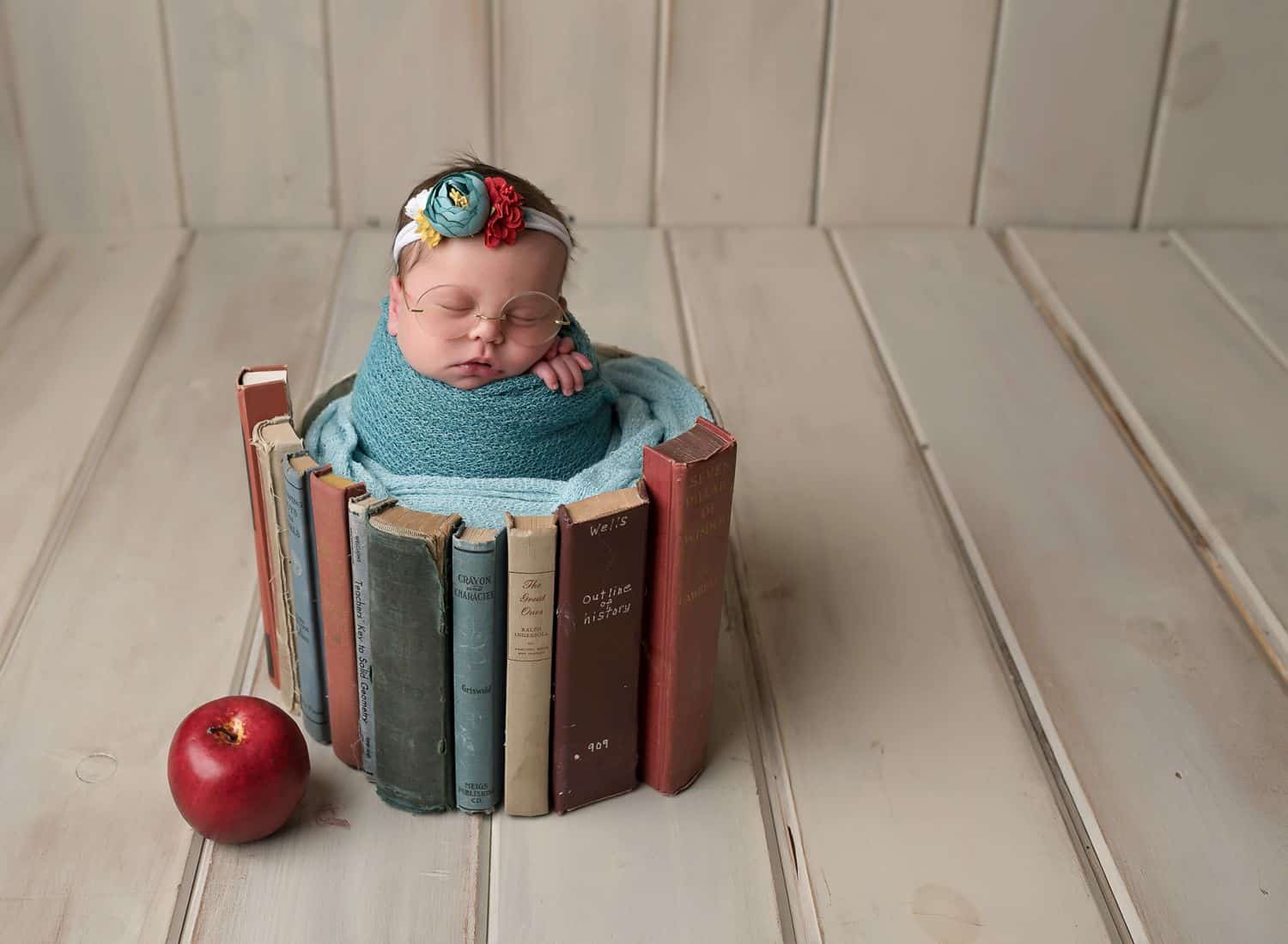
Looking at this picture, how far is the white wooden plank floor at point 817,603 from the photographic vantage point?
3.18ft

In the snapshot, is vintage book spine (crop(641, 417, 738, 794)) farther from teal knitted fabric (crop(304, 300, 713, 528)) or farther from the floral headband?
the floral headband

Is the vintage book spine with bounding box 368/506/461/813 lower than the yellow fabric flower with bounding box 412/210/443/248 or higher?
lower

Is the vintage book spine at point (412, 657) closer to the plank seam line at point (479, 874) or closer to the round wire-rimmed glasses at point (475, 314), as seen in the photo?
the plank seam line at point (479, 874)

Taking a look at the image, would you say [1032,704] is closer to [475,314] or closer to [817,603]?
[817,603]

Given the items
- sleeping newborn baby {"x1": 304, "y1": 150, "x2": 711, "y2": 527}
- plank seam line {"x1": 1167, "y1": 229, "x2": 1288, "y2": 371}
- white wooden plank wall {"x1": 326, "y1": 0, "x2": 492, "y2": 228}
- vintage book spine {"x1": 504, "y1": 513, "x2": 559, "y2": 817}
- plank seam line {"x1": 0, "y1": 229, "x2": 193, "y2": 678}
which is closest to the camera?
vintage book spine {"x1": 504, "y1": 513, "x2": 559, "y2": 817}

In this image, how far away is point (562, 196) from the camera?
193cm

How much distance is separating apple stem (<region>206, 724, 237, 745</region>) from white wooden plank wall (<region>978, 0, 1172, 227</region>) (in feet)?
4.53

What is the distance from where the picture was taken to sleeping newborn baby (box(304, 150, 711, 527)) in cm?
102

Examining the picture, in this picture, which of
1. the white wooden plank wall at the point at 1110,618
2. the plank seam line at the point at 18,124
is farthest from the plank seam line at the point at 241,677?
the white wooden plank wall at the point at 1110,618

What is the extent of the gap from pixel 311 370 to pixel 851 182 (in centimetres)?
80

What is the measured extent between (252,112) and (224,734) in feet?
3.68

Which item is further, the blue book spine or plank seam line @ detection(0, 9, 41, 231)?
plank seam line @ detection(0, 9, 41, 231)

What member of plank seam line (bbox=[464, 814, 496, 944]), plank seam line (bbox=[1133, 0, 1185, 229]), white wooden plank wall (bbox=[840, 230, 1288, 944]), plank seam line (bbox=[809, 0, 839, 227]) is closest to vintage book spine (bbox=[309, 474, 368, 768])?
plank seam line (bbox=[464, 814, 496, 944])

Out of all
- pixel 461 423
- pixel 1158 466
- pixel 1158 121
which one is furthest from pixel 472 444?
pixel 1158 121
